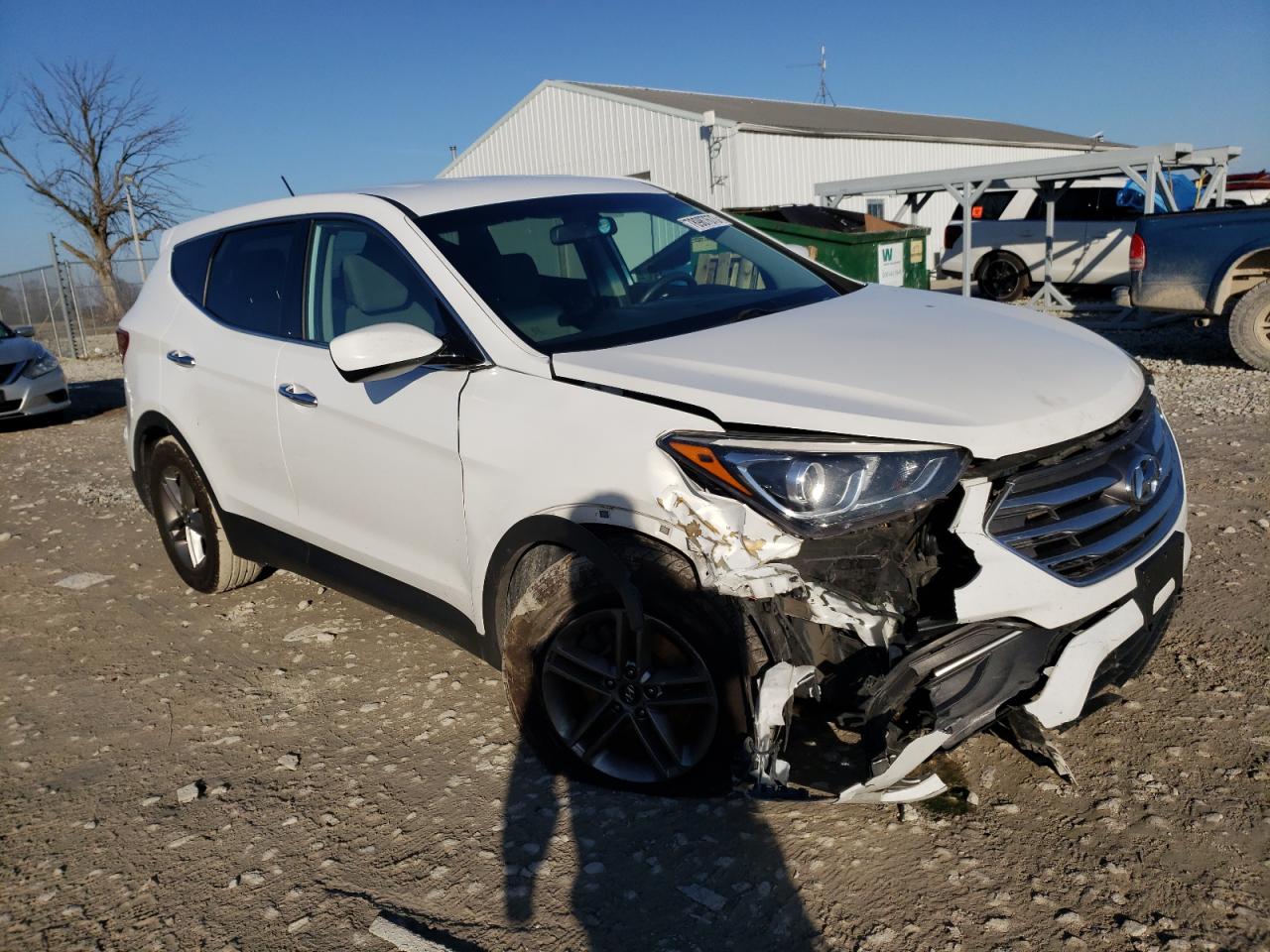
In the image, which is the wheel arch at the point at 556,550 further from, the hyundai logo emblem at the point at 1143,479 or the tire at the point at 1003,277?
the tire at the point at 1003,277

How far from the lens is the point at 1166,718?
3074 millimetres

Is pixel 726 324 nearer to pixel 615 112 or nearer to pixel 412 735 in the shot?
pixel 412 735

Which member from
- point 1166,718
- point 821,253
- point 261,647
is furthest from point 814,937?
point 821,253

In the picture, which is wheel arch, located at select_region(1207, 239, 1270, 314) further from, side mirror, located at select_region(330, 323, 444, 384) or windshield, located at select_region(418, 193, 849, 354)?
side mirror, located at select_region(330, 323, 444, 384)

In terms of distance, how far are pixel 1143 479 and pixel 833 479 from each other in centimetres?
90

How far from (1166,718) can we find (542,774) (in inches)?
75.6

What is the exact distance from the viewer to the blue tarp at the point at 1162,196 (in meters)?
15.1

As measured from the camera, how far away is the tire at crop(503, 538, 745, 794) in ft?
8.29

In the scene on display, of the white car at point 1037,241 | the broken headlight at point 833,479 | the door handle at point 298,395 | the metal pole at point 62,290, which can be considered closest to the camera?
the broken headlight at point 833,479

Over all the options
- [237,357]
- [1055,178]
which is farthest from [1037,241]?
[237,357]

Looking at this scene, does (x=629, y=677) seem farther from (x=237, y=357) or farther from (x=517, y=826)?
(x=237, y=357)

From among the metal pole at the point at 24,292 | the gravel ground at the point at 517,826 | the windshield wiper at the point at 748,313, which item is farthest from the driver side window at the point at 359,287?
the metal pole at the point at 24,292

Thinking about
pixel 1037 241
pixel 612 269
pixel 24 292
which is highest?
pixel 612 269

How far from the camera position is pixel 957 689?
2.34 meters
